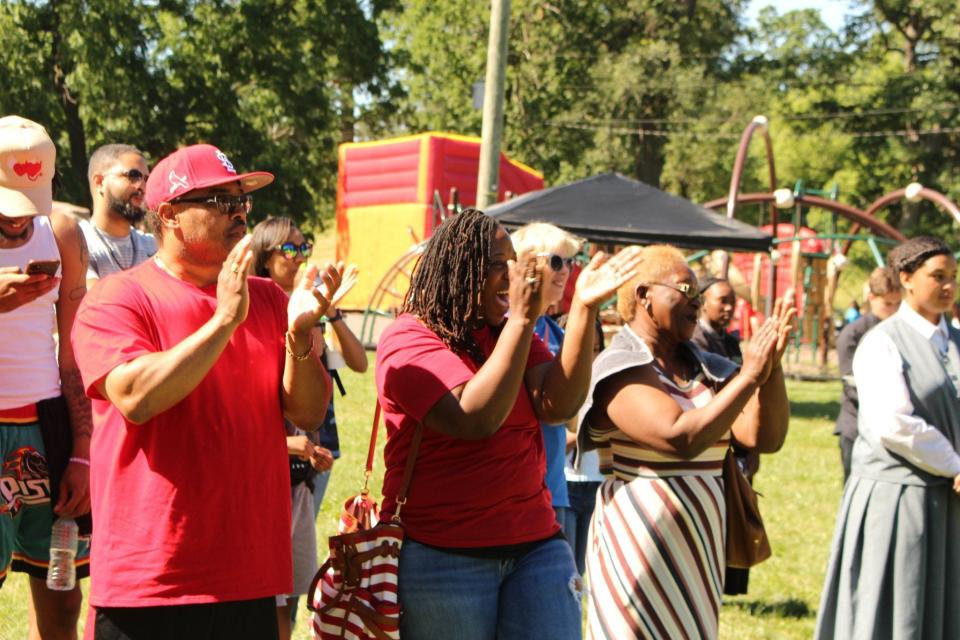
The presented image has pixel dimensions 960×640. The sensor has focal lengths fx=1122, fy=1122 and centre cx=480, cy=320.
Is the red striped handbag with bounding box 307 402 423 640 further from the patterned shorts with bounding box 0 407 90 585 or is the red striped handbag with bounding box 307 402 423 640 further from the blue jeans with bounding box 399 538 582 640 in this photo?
the patterned shorts with bounding box 0 407 90 585

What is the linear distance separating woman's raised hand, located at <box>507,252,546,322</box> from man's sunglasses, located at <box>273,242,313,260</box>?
1.95m

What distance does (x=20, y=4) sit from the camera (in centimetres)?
2606

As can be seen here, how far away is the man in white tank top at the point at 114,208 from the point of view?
15.6 feet

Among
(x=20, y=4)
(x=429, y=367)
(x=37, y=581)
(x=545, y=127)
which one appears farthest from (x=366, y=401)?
(x=545, y=127)

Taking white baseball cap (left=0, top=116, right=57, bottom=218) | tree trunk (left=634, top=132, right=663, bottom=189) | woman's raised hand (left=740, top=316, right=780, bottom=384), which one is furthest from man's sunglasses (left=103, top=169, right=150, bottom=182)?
tree trunk (left=634, top=132, right=663, bottom=189)

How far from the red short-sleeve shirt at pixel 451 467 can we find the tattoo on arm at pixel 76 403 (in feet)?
3.91

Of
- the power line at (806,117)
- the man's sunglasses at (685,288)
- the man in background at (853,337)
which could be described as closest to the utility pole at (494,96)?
the man in background at (853,337)

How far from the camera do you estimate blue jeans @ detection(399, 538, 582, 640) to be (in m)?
3.15

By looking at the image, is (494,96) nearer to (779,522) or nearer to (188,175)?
(779,522)

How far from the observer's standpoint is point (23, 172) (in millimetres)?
3414

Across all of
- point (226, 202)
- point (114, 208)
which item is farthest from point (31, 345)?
point (226, 202)

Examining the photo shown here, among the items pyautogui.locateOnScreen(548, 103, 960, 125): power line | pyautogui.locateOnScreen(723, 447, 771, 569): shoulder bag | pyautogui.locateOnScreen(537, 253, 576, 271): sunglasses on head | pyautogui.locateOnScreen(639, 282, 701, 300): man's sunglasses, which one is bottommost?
pyautogui.locateOnScreen(723, 447, 771, 569): shoulder bag

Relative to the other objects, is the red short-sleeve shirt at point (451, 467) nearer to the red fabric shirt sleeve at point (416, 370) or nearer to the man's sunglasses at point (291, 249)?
the red fabric shirt sleeve at point (416, 370)

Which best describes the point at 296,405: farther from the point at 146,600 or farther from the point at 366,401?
the point at 366,401
